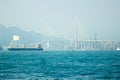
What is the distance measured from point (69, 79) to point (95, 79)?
3.40 metres

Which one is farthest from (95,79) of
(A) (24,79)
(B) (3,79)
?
(B) (3,79)

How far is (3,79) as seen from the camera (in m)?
38.7

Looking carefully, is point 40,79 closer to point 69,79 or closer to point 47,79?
point 47,79

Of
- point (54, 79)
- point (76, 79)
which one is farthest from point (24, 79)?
point (76, 79)

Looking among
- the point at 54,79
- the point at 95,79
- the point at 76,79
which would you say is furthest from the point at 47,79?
the point at 95,79

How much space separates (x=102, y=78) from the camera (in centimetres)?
4025

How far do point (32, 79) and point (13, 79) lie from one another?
2.50m

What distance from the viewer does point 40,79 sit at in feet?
127

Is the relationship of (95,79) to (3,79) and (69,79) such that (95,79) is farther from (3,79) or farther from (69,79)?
(3,79)

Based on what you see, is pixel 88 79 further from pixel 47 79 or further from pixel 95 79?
pixel 47 79

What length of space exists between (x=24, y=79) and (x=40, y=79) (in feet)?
6.90

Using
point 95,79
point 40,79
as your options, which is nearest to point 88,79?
point 95,79

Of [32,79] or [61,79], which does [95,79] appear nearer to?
[61,79]

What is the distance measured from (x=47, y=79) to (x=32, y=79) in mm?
2047
